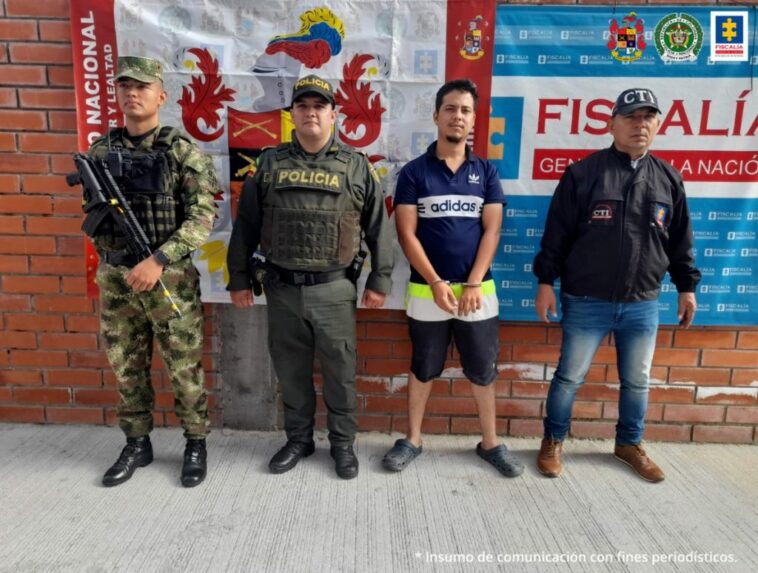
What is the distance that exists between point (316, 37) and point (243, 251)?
1155 millimetres

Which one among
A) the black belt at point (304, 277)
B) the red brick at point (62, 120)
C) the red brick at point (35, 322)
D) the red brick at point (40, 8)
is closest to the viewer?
the black belt at point (304, 277)

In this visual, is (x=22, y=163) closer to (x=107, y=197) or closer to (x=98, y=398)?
(x=107, y=197)

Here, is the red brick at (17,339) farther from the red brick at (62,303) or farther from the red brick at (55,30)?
the red brick at (55,30)

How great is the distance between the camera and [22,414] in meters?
3.24

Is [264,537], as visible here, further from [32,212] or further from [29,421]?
[32,212]

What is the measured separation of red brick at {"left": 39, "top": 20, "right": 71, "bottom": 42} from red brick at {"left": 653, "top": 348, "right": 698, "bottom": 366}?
360 cm

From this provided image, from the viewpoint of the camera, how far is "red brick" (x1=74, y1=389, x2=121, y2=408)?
10.5 feet

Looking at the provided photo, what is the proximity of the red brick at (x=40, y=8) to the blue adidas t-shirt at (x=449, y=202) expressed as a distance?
1957 mm

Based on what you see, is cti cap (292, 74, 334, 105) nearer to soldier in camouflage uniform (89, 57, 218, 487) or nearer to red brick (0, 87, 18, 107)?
soldier in camouflage uniform (89, 57, 218, 487)

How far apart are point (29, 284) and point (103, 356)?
1.87ft

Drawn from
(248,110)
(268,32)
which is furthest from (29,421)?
(268,32)

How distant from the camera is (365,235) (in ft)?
8.97

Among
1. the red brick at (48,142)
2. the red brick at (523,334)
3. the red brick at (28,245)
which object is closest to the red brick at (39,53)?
the red brick at (48,142)

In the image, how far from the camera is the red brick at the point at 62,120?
2924 mm
